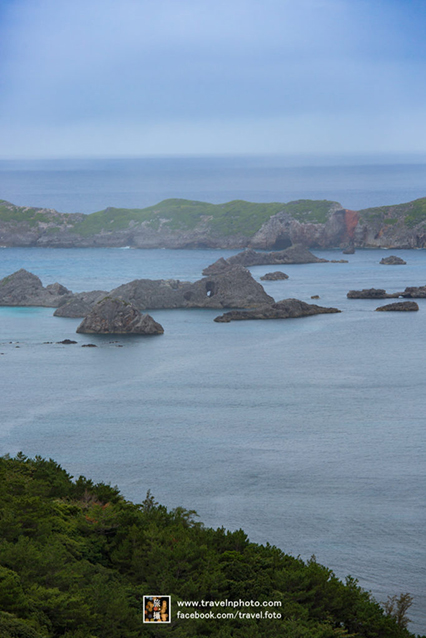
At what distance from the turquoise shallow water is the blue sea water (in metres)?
0.10

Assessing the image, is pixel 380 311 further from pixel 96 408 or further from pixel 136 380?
pixel 96 408

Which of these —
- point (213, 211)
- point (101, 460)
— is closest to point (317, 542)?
point (101, 460)

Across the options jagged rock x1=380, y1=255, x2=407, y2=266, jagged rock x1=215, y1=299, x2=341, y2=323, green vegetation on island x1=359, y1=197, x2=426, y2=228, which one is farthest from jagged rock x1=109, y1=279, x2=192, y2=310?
green vegetation on island x1=359, y1=197, x2=426, y2=228

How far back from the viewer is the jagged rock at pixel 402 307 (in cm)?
9338

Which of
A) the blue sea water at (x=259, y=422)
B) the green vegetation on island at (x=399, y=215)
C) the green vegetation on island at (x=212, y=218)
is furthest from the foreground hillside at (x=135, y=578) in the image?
the green vegetation on island at (x=212, y=218)

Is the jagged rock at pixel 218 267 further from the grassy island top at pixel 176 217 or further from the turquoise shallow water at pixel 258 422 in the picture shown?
the grassy island top at pixel 176 217

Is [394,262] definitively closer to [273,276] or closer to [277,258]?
[277,258]

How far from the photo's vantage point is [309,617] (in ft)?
62.4

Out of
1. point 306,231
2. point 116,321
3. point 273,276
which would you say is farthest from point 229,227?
point 116,321

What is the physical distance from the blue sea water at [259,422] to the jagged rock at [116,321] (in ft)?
6.90

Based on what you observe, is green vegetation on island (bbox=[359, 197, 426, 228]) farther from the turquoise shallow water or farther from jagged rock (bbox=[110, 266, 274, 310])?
jagged rock (bbox=[110, 266, 274, 310])

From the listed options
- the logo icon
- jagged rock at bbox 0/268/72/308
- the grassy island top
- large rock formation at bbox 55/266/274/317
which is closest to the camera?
the logo icon

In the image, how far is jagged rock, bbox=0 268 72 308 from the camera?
100m

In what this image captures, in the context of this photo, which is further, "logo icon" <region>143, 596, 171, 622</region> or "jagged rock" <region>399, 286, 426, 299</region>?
"jagged rock" <region>399, 286, 426, 299</region>
